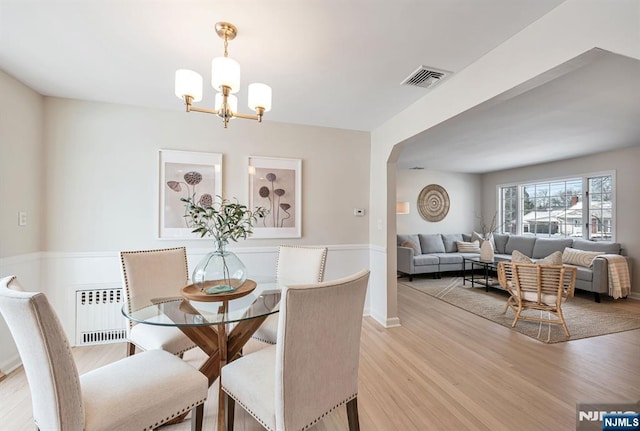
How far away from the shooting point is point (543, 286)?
3029 mm

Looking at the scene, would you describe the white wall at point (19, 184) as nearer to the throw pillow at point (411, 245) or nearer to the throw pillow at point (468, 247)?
the throw pillow at point (411, 245)

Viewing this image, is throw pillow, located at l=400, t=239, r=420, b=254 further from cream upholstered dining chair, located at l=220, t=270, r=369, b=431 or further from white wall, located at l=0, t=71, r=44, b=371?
white wall, located at l=0, t=71, r=44, b=371

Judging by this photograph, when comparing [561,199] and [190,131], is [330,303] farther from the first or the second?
[561,199]

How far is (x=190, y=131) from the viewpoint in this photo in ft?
9.74

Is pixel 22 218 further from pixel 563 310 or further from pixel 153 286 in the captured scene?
pixel 563 310

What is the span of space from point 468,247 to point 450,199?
141 centimetres

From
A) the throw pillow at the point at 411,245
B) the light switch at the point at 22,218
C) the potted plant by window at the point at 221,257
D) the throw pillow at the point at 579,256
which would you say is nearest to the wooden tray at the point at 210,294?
the potted plant by window at the point at 221,257

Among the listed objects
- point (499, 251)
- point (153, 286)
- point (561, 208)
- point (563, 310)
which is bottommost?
point (563, 310)

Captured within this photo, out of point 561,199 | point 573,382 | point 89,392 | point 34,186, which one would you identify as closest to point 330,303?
point 89,392

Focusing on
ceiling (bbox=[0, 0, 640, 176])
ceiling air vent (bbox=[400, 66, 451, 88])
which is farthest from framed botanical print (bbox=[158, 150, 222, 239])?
ceiling air vent (bbox=[400, 66, 451, 88])

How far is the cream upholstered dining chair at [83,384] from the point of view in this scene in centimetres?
96

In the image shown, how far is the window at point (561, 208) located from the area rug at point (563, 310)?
56.5 inches

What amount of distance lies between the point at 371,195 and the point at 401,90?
141cm

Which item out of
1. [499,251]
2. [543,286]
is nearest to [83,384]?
[543,286]
